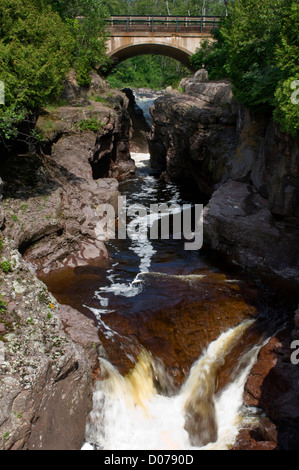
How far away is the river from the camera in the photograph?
7824 millimetres

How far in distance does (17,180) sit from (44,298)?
612 cm

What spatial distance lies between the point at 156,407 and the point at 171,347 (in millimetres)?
1375

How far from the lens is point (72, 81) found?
23.3 metres

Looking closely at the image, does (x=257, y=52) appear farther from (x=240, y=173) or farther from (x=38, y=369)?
(x=38, y=369)

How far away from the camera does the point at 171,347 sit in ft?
29.8

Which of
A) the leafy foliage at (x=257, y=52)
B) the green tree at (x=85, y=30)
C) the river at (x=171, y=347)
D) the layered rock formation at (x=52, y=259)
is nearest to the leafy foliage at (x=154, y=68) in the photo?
the green tree at (x=85, y=30)

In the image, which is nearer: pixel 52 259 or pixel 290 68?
pixel 290 68

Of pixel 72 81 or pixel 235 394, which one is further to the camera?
pixel 72 81

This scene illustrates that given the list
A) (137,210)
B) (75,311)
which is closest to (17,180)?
(75,311)

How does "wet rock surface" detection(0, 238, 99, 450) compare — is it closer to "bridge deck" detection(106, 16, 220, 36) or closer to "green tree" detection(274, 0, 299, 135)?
"green tree" detection(274, 0, 299, 135)

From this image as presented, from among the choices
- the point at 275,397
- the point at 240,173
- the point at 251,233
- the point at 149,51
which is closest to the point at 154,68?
the point at 149,51

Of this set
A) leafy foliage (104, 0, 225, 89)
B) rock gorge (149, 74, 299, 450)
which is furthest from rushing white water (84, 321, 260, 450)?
leafy foliage (104, 0, 225, 89)

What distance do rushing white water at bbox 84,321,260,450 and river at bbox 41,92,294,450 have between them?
0.06 ft

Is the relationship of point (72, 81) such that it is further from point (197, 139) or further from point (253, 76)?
point (253, 76)
